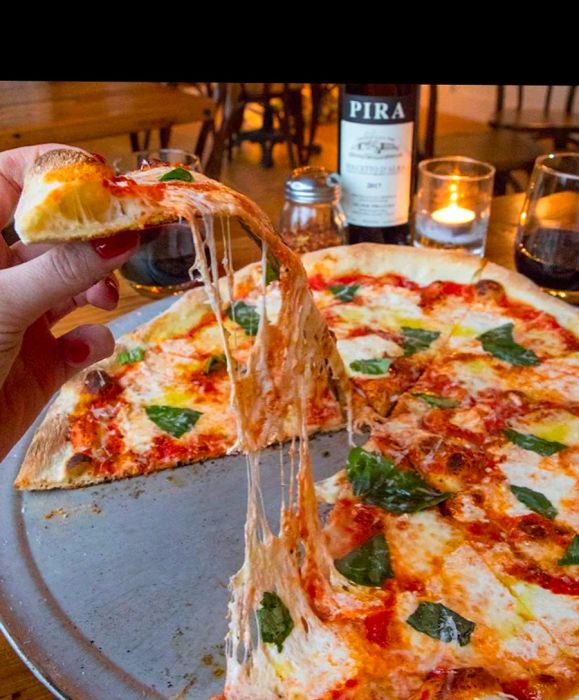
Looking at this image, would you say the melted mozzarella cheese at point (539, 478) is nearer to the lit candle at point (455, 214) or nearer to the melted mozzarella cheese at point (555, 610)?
the melted mozzarella cheese at point (555, 610)

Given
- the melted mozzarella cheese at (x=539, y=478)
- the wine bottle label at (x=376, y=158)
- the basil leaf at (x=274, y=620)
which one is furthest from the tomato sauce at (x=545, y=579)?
the wine bottle label at (x=376, y=158)

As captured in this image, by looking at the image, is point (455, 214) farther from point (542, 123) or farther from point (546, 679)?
point (542, 123)

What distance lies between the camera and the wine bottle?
6.61ft

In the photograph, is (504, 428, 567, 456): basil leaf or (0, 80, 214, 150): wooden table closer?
(504, 428, 567, 456): basil leaf

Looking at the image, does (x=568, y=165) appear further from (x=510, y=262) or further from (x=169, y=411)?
(x=169, y=411)

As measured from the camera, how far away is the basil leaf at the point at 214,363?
5.48 feet

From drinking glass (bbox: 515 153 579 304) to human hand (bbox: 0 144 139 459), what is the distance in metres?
1.17

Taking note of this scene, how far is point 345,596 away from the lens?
1122 mm

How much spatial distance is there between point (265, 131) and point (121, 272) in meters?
4.34

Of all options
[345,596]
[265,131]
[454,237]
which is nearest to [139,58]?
[345,596]

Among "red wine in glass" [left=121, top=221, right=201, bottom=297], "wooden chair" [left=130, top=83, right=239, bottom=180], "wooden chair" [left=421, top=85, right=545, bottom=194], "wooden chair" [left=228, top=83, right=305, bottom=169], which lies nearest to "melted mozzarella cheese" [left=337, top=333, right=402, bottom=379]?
"red wine in glass" [left=121, top=221, right=201, bottom=297]

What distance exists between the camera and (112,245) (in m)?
0.83

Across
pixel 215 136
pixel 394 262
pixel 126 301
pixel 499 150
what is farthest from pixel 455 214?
pixel 215 136

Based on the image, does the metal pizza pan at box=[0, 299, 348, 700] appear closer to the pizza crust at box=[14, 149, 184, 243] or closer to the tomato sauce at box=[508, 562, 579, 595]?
the tomato sauce at box=[508, 562, 579, 595]
